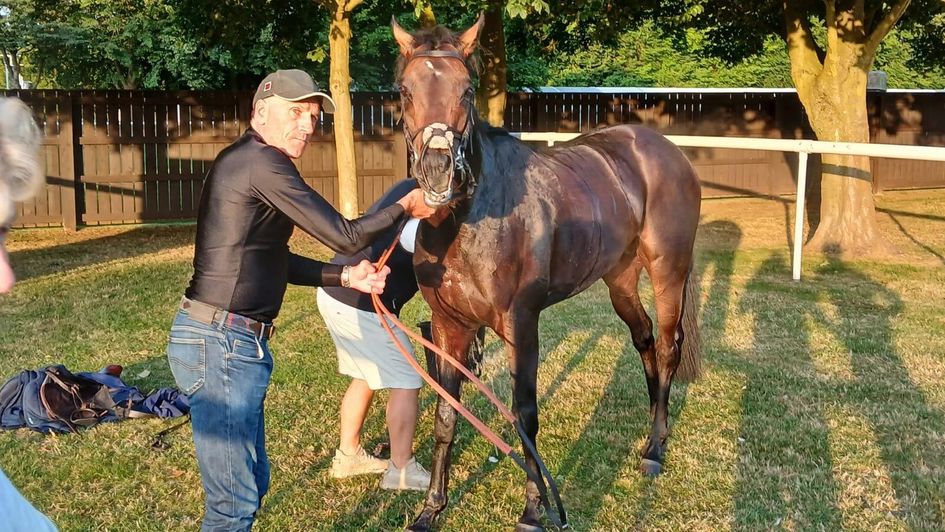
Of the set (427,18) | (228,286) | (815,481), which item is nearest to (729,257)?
(427,18)

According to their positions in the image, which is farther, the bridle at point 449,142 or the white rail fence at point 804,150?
the white rail fence at point 804,150

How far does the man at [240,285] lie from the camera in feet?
9.32

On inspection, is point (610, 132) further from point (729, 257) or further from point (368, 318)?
point (729, 257)

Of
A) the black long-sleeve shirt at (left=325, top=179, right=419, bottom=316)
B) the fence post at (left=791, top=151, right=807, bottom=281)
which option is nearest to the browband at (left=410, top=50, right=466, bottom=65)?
the black long-sleeve shirt at (left=325, top=179, right=419, bottom=316)

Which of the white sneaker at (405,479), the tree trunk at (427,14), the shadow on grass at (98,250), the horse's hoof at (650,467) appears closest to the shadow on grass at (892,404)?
the horse's hoof at (650,467)

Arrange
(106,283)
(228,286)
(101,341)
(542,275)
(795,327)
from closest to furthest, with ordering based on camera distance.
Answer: (228,286)
(542,275)
(101,341)
(795,327)
(106,283)

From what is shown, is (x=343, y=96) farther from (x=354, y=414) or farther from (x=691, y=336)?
(x=354, y=414)

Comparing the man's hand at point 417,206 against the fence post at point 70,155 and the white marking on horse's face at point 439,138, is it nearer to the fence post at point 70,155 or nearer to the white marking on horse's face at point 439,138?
the white marking on horse's face at point 439,138

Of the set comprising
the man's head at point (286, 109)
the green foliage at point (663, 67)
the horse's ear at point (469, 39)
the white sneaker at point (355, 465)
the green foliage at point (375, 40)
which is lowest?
the white sneaker at point (355, 465)

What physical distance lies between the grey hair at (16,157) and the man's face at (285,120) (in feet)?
4.75

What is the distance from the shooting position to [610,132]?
17.4 ft

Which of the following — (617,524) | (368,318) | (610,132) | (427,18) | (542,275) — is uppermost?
(427,18)

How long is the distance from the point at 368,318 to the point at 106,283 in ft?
20.3

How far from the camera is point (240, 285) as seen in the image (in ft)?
9.49
